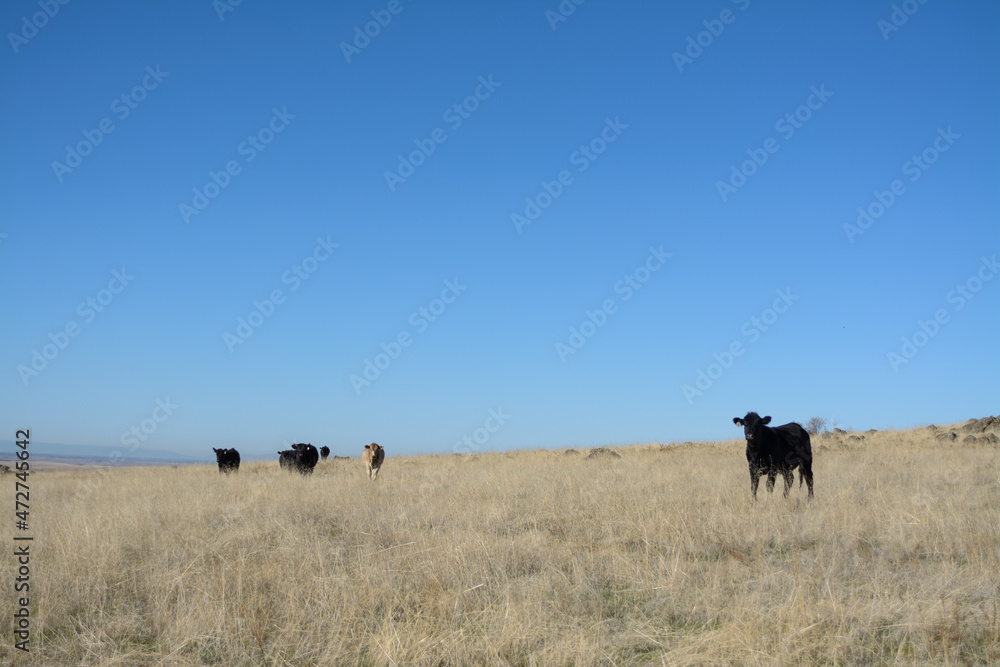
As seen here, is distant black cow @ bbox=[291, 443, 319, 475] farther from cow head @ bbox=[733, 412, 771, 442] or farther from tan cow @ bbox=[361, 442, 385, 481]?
cow head @ bbox=[733, 412, 771, 442]

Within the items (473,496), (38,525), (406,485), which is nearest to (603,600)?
(473,496)

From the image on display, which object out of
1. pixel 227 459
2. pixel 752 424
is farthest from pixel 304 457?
pixel 752 424

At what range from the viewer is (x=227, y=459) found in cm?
2452

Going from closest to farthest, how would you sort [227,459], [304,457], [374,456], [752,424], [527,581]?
1. [527,581]
2. [752,424]
3. [374,456]
4. [304,457]
5. [227,459]

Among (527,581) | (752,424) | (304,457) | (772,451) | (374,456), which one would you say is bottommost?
(527,581)

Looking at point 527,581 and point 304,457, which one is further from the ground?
point 304,457

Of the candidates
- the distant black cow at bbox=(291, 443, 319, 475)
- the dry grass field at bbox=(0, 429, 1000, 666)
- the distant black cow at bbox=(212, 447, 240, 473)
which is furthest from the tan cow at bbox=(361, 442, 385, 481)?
the dry grass field at bbox=(0, 429, 1000, 666)

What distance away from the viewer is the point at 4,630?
5430 millimetres

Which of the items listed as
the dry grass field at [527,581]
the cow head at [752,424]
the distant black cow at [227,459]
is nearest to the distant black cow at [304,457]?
the distant black cow at [227,459]

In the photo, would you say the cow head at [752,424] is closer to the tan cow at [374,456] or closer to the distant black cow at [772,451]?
the distant black cow at [772,451]

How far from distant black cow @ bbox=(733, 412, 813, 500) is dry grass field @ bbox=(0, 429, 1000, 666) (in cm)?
113

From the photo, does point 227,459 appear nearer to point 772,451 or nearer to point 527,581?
point 772,451

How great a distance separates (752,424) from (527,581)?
25.1ft

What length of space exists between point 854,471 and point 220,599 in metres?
14.0
